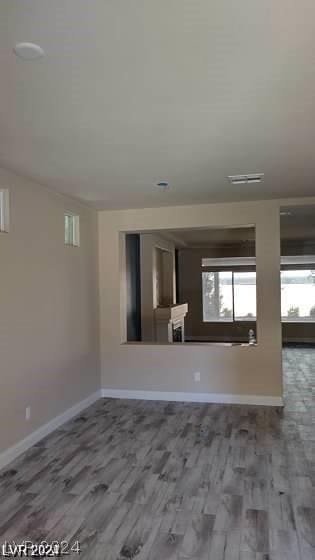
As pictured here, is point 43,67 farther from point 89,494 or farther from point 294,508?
point 294,508

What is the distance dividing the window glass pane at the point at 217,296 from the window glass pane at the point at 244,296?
0.51 ft

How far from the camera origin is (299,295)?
1055 centimetres

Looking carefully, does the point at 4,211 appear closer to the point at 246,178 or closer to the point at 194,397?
the point at 246,178

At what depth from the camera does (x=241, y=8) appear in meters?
1.56

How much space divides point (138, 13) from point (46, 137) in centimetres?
146

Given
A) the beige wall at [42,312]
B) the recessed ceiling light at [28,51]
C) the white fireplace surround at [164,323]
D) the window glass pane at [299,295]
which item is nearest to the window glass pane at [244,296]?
the window glass pane at [299,295]

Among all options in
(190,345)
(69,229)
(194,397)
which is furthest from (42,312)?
(194,397)

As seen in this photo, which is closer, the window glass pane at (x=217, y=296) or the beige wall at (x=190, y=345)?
the beige wall at (x=190, y=345)

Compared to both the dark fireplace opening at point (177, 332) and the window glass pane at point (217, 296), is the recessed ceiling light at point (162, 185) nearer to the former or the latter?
the dark fireplace opening at point (177, 332)

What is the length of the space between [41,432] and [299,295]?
810cm

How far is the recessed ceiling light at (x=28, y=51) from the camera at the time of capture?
1.77 m

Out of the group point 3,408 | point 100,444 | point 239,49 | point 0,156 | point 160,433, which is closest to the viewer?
point 239,49

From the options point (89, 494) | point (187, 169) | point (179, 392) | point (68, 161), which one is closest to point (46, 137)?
point (68, 161)

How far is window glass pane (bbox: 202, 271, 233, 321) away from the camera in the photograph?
10867mm
